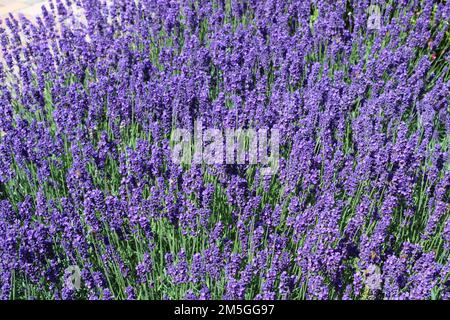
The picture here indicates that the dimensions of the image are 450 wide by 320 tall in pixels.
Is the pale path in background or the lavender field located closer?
the lavender field

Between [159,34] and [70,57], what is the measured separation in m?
0.89

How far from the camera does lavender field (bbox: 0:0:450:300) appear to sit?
→ 9.11ft

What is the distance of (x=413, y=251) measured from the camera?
2.84 m

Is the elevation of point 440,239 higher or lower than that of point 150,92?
lower

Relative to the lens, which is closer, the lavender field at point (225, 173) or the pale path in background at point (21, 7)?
the lavender field at point (225, 173)

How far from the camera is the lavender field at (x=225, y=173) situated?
2.78m

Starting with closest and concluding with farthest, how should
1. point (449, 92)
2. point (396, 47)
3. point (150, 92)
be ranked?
point (150, 92), point (449, 92), point (396, 47)


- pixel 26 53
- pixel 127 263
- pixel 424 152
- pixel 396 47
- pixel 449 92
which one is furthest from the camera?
pixel 396 47

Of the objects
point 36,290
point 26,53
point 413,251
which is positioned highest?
point 26,53

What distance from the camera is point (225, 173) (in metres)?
3.17

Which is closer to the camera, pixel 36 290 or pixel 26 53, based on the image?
pixel 36 290

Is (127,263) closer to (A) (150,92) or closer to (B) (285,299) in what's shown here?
(B) (285,299)

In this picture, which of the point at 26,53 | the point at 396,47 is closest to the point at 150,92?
the point at 26,53

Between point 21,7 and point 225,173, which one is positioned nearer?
point 225,173
